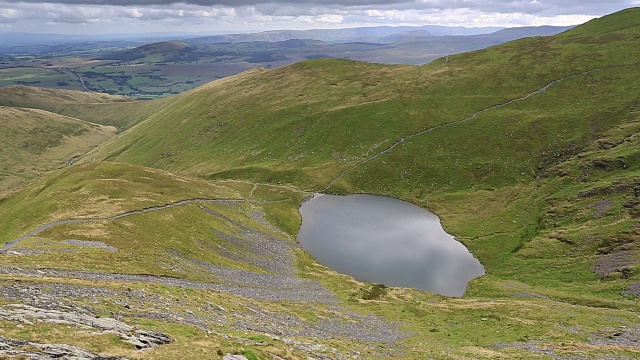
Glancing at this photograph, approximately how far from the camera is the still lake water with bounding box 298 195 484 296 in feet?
277

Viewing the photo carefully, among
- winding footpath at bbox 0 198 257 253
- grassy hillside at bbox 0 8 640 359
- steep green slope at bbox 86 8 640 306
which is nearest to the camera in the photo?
grassy hillside at bbox 0 8 640 359

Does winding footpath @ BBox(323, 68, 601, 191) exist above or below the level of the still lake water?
above

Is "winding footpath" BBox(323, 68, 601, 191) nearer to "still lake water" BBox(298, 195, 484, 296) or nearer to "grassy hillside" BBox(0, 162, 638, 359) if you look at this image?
"still lake water" BBox(298, 195, 484, 296)

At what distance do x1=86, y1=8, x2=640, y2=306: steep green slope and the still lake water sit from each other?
5.72 meters

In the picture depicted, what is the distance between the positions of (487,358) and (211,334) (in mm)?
29252

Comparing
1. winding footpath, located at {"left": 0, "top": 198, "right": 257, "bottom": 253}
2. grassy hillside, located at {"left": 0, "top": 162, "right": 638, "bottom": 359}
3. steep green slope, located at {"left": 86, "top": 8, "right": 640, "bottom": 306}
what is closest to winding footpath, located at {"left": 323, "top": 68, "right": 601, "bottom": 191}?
steep green slope, located at {"left": 86, "top": 8, "right": 640, "bottom": 306}

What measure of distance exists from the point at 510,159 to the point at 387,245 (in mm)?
68251

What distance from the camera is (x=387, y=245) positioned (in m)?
97.9

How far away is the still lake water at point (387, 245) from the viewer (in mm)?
84438

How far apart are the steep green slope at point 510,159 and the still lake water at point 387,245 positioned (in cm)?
572

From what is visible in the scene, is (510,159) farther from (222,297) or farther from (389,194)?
(222,297)

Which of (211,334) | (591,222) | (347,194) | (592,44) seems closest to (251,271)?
(211,334)

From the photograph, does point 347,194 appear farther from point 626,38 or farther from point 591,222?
point 626,38

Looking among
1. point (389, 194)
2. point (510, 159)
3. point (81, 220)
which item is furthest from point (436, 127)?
point (81, 220)
